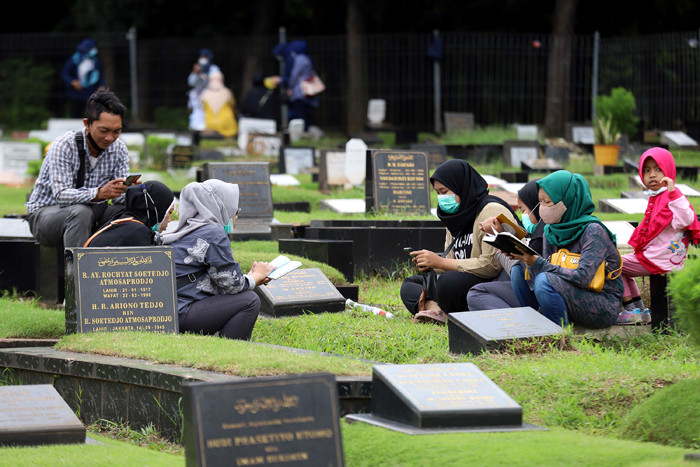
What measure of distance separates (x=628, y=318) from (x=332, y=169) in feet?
32.4

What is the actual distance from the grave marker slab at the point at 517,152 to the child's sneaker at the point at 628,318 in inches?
485

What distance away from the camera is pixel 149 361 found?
19.6ft

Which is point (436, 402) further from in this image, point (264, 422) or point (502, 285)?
point (502, 285)

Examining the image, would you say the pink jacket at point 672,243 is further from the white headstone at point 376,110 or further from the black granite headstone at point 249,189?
the white headstone at point 376,110

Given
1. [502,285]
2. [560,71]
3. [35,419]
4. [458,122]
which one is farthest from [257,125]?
[35,419]

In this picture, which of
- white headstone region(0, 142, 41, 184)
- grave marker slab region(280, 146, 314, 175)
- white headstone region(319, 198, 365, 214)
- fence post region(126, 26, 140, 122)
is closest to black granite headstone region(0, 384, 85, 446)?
white headstone region(319, 198, 365, 214)

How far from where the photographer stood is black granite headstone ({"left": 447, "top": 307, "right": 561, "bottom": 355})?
6285mm

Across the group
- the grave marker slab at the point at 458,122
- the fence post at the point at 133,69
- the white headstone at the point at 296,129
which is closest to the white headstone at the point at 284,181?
the white headstone at the point at 296,129

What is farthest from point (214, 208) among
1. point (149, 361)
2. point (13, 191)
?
point (13, 191)

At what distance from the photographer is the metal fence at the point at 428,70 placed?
2608 cm

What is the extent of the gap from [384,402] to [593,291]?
231 centimetres

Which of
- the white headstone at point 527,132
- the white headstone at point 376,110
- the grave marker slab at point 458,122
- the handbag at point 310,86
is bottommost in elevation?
the white headstone at point 527,132

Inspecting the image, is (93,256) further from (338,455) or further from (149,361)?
(338,455)

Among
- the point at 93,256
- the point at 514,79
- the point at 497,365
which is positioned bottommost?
the point at 497,365
